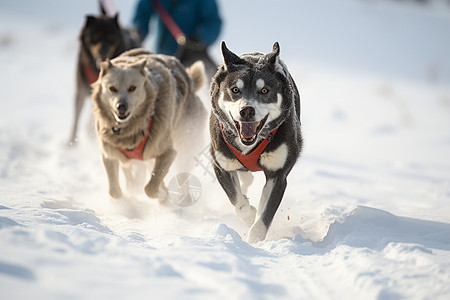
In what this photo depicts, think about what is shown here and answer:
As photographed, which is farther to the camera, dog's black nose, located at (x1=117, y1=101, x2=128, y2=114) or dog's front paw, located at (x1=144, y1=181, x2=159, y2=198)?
dog's front paw, located at (x1=144, y1=181, x2=159, y2=198)

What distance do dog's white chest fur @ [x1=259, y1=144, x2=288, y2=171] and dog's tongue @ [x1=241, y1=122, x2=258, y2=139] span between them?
230mm

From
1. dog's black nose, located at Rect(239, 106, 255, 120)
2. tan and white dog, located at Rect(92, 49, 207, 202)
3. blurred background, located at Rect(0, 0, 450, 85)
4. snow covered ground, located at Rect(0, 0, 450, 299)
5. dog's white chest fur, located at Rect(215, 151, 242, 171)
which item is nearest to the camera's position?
snow covered ground, located at Rect(0, 0, 450, 299)

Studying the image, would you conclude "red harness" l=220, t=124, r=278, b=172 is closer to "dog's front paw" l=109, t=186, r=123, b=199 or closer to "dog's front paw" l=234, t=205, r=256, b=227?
"dog's front paw" l=234, t=205, r=256, b=227

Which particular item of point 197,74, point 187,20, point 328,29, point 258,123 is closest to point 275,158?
point 258,123

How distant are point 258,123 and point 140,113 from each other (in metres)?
1.37

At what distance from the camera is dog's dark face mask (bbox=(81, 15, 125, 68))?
5.86m

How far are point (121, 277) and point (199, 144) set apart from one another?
2880 millimetres

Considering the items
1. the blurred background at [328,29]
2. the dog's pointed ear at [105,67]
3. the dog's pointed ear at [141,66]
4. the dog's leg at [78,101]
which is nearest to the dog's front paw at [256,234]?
the dog's pointed ear at [141,66]

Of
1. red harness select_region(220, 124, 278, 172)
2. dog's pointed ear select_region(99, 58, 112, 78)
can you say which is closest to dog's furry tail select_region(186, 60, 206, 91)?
dog's pointed ear select_region(99, 58, 112, 78)

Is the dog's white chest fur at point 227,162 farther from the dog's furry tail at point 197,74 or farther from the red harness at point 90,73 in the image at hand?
the red harness at point 90,73

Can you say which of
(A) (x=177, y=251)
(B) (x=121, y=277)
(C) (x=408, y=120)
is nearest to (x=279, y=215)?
(A) (x=177, y=251)

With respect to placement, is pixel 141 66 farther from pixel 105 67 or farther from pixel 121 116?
pixel 121 116

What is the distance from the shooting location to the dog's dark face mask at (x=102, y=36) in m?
5.86

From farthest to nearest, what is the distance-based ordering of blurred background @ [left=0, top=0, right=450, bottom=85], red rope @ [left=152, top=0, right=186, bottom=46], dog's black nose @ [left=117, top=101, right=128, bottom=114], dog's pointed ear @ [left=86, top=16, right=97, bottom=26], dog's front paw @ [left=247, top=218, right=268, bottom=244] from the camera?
blurred background @ [left=0, top=0, right=450, bottom=85]
red rope @ [left=152, top=0, right=186, bottom=46]
dog's pointed ear @ [left=86, top=16, right=97, bottom=26]
dog's black nose @ [left=117, top=101, right=128, bottom=114]
dog's front paw @ [left=247, top=218, right=268, bottom=244]
